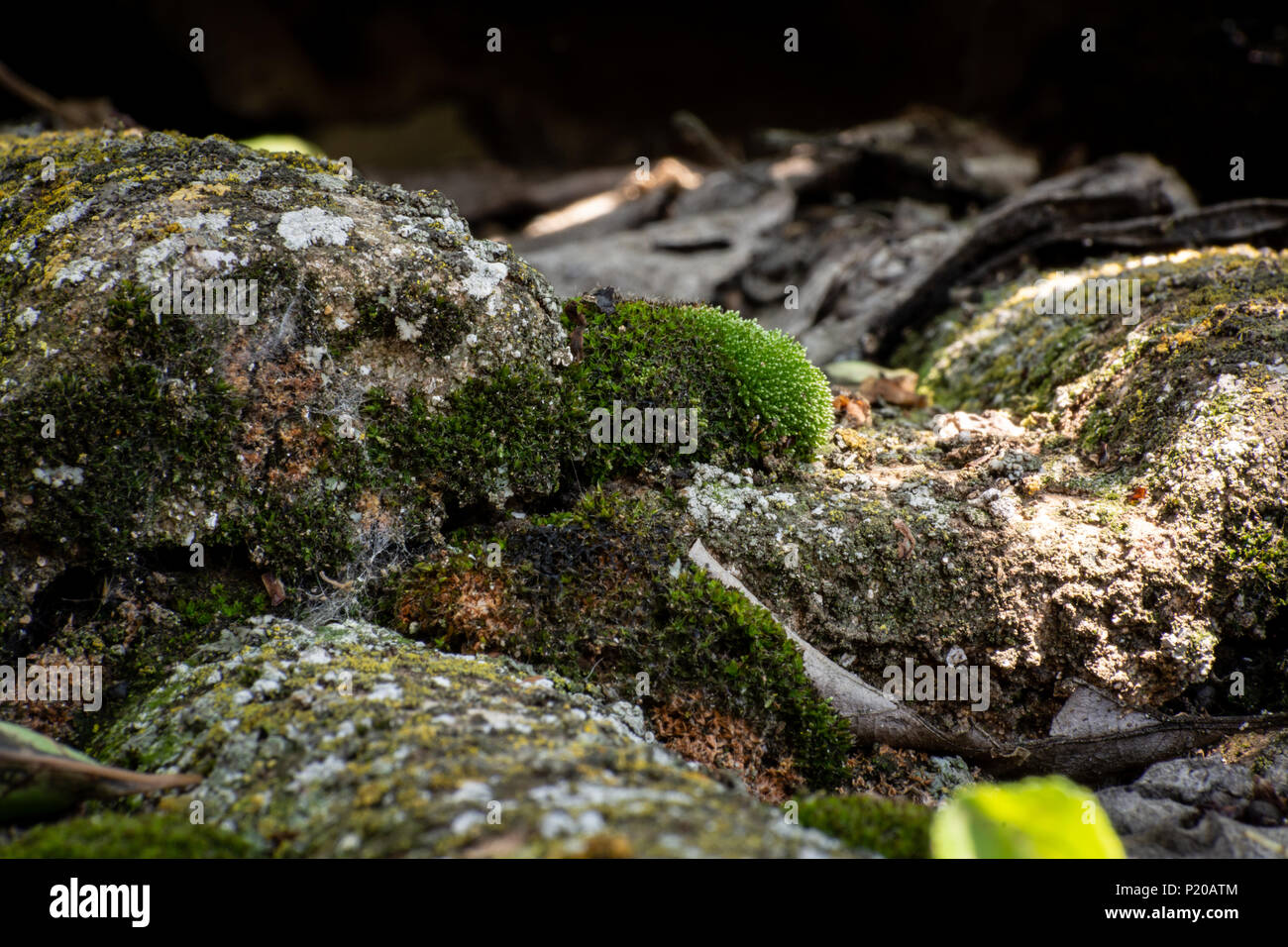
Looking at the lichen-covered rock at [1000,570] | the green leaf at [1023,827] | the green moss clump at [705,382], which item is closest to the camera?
the green leaf at [1023,827]

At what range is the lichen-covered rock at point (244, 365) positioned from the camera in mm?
3123

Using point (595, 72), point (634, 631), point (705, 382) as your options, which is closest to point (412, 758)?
point (634, 631)

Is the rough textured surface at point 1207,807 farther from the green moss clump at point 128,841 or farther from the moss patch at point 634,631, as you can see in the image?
the green moss clump at point 128,841

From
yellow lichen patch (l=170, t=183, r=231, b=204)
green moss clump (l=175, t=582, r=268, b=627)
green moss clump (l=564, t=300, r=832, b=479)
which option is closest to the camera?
green moss clump (l=175, t=582, r=268, b=627)

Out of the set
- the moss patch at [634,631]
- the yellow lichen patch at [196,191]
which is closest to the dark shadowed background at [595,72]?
A: the moss patch at [634,631]

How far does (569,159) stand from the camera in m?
16.9

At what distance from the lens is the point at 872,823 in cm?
244

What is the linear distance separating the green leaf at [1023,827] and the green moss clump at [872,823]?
0.34m

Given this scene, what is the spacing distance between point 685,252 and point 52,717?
818 centimetres

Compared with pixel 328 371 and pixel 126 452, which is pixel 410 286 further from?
pixel 126 452

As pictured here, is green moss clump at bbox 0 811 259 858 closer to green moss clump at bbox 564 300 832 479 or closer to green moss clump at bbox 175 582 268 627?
green moss clump at bbox 175 582 268 627

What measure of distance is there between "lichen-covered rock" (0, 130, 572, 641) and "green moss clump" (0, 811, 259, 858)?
1.16 m

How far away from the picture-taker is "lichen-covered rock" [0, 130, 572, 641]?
10.2 ft

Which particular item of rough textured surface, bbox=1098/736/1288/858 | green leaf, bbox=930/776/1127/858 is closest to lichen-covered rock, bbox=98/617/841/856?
green leaf, bbox=930/776/1127/858
